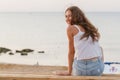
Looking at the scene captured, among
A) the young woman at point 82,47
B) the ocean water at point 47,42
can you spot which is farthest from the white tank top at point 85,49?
the ocean water at point 47,42

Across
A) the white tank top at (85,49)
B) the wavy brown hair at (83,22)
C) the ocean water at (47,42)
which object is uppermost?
the ocean water at (47,42)

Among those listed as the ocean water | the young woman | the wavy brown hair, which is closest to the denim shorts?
the young woman

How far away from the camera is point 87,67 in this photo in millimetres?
3402

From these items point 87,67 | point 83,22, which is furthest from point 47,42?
point 87,67

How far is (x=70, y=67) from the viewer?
3.51 metres

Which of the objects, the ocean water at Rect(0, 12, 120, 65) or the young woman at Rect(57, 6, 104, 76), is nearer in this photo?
the young woman at Rect(57, 6, 104, 76)

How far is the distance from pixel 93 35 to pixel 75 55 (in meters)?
0.23

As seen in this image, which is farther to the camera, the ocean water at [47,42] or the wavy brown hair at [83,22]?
the ocean water at [47,42]

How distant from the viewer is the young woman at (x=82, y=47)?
11.2 feet

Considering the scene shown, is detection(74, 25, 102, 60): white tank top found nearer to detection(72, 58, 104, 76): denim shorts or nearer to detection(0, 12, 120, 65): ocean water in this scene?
detection(72, 58, 104, 76): denim shorts

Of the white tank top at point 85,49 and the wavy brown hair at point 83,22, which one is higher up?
the wavy brown hair at point 83,22

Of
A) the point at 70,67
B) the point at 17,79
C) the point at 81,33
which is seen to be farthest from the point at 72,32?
the point at 17,79

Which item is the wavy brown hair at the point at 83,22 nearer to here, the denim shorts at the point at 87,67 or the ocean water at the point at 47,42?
the denim shorts at the point at 87,67

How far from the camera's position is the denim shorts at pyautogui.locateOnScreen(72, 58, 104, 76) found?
3.39 metres
